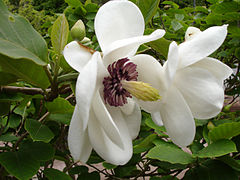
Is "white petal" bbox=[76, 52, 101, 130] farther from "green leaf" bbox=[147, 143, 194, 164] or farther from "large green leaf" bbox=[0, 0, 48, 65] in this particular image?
"green leaf" bbox=[147, 143, 194, 164]

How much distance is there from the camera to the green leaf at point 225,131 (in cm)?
69

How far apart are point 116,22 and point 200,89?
178 mm

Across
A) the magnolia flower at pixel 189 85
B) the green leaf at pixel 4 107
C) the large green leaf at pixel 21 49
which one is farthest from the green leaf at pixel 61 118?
the magnolia flower at pixel 189 85

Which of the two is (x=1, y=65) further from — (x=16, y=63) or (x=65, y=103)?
(x=65, y=103)

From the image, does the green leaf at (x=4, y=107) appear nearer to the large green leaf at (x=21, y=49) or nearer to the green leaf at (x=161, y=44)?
the large green leaf at (x=21, y=49)

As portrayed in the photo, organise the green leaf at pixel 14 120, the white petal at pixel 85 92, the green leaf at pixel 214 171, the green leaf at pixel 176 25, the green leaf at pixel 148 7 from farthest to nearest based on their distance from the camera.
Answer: the green leaf at pixel 176 25
the green leaf at pixel 14 120
the green leaf at pixel 214 171
the green leaf at pixel 148 7
the white petal at pixel 85 92

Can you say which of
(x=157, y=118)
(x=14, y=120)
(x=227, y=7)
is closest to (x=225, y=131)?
(x=157, y=118)

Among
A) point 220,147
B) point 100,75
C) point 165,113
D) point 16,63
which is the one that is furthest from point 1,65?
point 220,147

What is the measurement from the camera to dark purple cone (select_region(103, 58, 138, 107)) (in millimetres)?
417

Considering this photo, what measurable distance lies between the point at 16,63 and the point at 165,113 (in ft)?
0.87

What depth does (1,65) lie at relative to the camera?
1.36ft

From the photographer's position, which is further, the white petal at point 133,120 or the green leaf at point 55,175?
the green leaf at point 55,175

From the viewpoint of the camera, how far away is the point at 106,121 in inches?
13.8

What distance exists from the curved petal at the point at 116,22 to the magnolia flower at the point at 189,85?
0.16ft
